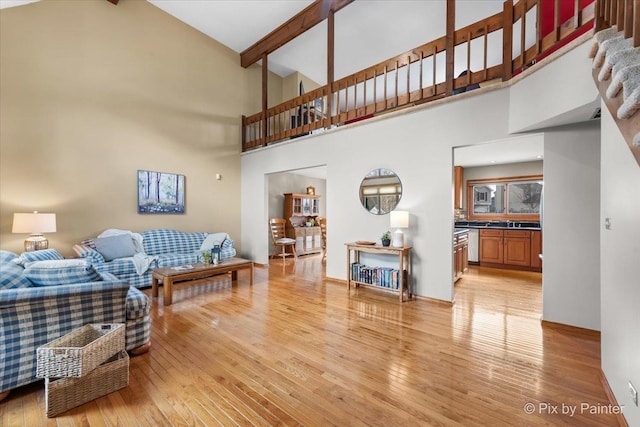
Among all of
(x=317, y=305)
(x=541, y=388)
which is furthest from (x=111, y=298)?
(x=541, y=388)

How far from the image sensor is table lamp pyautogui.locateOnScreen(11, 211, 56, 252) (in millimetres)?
3582

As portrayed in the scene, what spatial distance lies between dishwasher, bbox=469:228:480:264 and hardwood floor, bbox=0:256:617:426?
272 cm

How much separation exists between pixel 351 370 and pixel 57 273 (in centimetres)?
239

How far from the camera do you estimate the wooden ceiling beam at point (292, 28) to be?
4.81 metres

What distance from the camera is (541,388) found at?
73.3 inches

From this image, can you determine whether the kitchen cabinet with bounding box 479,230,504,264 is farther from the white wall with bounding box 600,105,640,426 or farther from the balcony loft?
the white wall with bounding box 600,105,640,426

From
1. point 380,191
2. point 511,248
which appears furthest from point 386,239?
point 511,248

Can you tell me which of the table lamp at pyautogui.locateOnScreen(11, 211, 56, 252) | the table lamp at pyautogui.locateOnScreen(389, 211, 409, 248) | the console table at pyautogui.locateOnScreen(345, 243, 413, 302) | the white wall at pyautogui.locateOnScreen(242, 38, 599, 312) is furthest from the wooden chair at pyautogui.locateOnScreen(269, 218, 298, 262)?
the table lamp at pyautogui.locateOnScreen(11, 211, 56, 252)

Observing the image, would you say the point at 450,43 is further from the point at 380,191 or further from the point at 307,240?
the point at 307,240

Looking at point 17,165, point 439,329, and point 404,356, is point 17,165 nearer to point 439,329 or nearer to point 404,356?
point 404,356

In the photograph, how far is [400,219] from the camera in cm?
378

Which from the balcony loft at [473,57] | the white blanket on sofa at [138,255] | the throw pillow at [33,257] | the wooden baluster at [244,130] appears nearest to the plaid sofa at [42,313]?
the throw pillow at [33,257]

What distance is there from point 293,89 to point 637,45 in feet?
22.9

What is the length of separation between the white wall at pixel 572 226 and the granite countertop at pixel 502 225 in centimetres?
315
